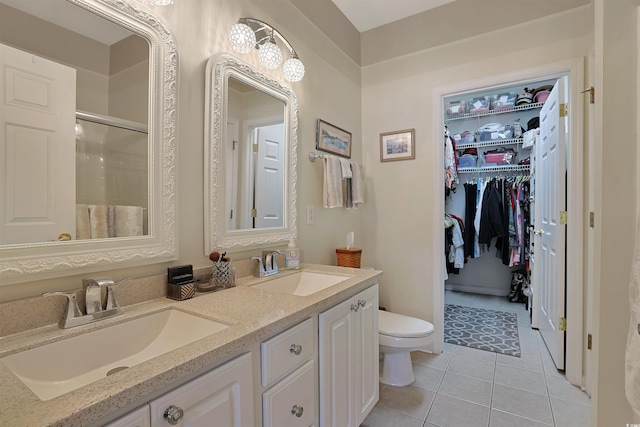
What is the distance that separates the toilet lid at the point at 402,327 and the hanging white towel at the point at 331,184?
88 centimetres

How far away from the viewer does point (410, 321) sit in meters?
2.11

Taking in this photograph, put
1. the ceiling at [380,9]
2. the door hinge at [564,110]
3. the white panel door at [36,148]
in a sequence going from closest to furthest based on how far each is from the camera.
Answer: the white panel door at [36,148], the door hinge at [564,110], the ceiling at [380,9]

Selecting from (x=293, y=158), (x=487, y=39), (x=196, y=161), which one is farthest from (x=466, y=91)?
(x=196, y=161)

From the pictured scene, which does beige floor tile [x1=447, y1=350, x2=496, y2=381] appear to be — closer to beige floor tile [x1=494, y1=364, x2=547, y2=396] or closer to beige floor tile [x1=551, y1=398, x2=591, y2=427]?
beige floor tile [x1=494, y1=364, x2=547, y2=396]

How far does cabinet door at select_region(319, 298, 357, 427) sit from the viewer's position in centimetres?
122

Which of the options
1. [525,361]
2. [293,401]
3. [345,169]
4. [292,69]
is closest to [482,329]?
[525,361]

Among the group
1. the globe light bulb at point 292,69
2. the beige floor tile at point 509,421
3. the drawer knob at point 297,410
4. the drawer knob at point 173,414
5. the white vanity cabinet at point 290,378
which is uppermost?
the globe light bulb at point 292,69

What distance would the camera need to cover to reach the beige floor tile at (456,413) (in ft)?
5.47

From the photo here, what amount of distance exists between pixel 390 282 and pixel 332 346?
→ 1522 mm

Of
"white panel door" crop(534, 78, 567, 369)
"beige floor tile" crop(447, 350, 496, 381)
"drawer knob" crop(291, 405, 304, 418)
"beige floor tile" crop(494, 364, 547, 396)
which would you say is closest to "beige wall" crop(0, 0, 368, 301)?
"drawer knob" crop(291, 405, 304, 418)

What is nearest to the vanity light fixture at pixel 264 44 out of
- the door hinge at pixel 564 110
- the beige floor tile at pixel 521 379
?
the door hinge at pixel 564 110

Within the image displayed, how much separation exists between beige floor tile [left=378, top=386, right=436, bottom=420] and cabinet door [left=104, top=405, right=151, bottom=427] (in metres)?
1.59

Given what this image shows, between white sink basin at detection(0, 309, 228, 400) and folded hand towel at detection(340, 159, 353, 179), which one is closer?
white sink basin at detection(0, 309, 228, 400)

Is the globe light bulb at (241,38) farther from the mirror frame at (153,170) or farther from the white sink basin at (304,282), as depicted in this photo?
the white sink basin at (304,282)
